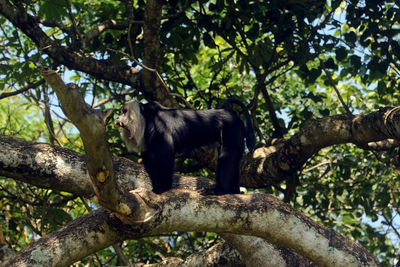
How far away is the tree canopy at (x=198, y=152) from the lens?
3971 millimetres

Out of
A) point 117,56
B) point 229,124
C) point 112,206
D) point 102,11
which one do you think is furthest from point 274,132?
point 112,206

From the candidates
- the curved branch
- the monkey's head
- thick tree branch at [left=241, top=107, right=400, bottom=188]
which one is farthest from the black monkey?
the curved branch

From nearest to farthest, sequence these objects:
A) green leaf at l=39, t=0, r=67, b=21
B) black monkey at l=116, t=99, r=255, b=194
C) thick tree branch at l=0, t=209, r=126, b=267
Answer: thick tree branch at l=0, t=209, r=126, b=267
black monkey at l=116, t=99, r=255, b=194
green leaf at l=39, t=0, r=67, b=21

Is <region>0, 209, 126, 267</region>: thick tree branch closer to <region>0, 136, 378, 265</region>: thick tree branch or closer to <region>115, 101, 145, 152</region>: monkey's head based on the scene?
<region>0, 136, 378, 265</region>: thick tree branch

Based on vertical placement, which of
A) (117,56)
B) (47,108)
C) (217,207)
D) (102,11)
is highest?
(102,11)

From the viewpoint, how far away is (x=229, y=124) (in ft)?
18.1

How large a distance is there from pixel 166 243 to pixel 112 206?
3993 millimetres

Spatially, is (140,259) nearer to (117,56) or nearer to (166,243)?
(166,243)

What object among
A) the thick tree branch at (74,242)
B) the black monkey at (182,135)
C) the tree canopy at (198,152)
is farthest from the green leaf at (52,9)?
the thick tree branch at (74,242)

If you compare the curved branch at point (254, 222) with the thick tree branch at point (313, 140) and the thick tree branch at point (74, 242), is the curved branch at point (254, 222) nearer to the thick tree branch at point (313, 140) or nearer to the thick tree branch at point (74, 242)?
the thick tree branch at point (74, 242)

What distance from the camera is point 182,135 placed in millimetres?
5434

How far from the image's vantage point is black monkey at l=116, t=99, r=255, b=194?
5.17 metres

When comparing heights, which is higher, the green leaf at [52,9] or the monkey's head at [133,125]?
the green leaf at [52,9]

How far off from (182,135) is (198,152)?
0.85m
